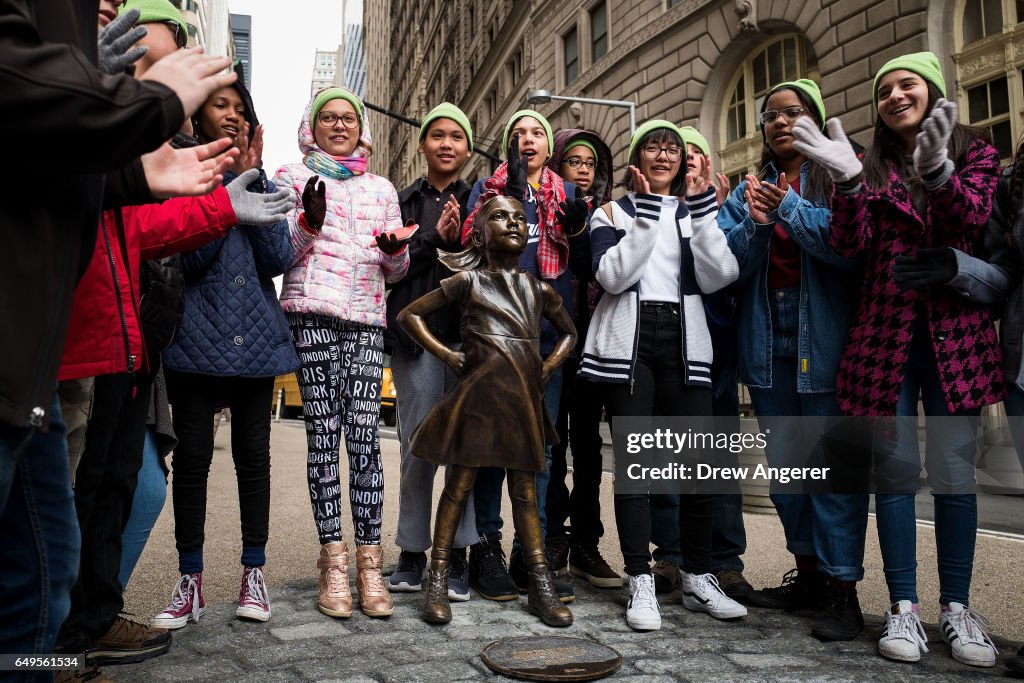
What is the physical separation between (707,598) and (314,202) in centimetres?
255

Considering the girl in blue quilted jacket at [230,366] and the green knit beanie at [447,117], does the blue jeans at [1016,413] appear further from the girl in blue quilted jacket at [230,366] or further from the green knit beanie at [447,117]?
the girl in blue quilted jacket at [230,366]

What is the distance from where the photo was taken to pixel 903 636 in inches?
122

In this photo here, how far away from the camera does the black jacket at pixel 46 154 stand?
4.35 feet

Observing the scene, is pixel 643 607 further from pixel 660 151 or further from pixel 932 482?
pixel 660 151

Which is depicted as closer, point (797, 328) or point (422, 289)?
point (797, 328)

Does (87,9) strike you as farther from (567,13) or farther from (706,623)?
(567,13)

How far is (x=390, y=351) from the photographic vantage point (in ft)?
13.4

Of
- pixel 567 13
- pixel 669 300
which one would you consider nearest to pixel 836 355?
pixel 669 300

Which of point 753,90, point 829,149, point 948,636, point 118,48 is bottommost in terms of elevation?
point 948,636

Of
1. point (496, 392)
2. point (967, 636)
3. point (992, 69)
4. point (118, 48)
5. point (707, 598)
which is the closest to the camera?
point (118, 48)

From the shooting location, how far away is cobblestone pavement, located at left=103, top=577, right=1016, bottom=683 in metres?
2.76

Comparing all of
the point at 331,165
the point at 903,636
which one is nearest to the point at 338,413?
the point at 331,165

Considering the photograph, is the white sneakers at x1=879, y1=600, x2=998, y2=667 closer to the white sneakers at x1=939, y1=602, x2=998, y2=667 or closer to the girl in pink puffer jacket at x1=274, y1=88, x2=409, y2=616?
the white sneakers at x1=939, y1=602, x2=998, y2=667

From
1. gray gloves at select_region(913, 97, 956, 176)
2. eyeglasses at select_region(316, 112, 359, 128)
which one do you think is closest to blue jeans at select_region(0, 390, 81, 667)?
eyeglasses at select_region(316, 112, 359, 128)
